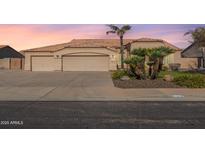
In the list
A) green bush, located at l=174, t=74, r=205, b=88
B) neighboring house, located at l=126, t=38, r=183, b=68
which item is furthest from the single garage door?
green bush, located at l=174, t=74, r=205, b=88

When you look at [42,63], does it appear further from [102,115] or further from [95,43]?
[102,115]

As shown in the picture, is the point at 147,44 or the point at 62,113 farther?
the point at 147,44

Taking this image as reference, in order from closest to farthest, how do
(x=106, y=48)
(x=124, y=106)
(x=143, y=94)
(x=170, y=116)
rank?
(x=170, y=116) < (x=124, y=106) < (x=143, y=94) < (x=106, y=48)

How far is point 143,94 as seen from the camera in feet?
55.8

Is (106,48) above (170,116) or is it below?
above

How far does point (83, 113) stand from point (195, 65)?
1251 inches

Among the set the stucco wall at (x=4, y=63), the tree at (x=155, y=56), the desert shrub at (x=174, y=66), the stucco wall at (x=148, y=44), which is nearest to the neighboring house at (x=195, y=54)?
the desert shrub at (x=174, y=66)

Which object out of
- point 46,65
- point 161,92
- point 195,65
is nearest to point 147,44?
point 195,65

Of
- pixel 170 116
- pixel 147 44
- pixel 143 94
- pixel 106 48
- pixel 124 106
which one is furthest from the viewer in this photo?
pixel 106 48

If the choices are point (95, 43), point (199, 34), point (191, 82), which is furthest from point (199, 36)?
point (191, 82)

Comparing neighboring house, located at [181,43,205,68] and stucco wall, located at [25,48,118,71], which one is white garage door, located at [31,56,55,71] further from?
neighboring house, located at [181,43,205,68]

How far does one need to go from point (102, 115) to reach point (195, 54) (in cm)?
3310

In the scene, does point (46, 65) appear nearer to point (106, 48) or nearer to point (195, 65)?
point (106, 48)

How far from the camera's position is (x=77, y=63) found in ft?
142
